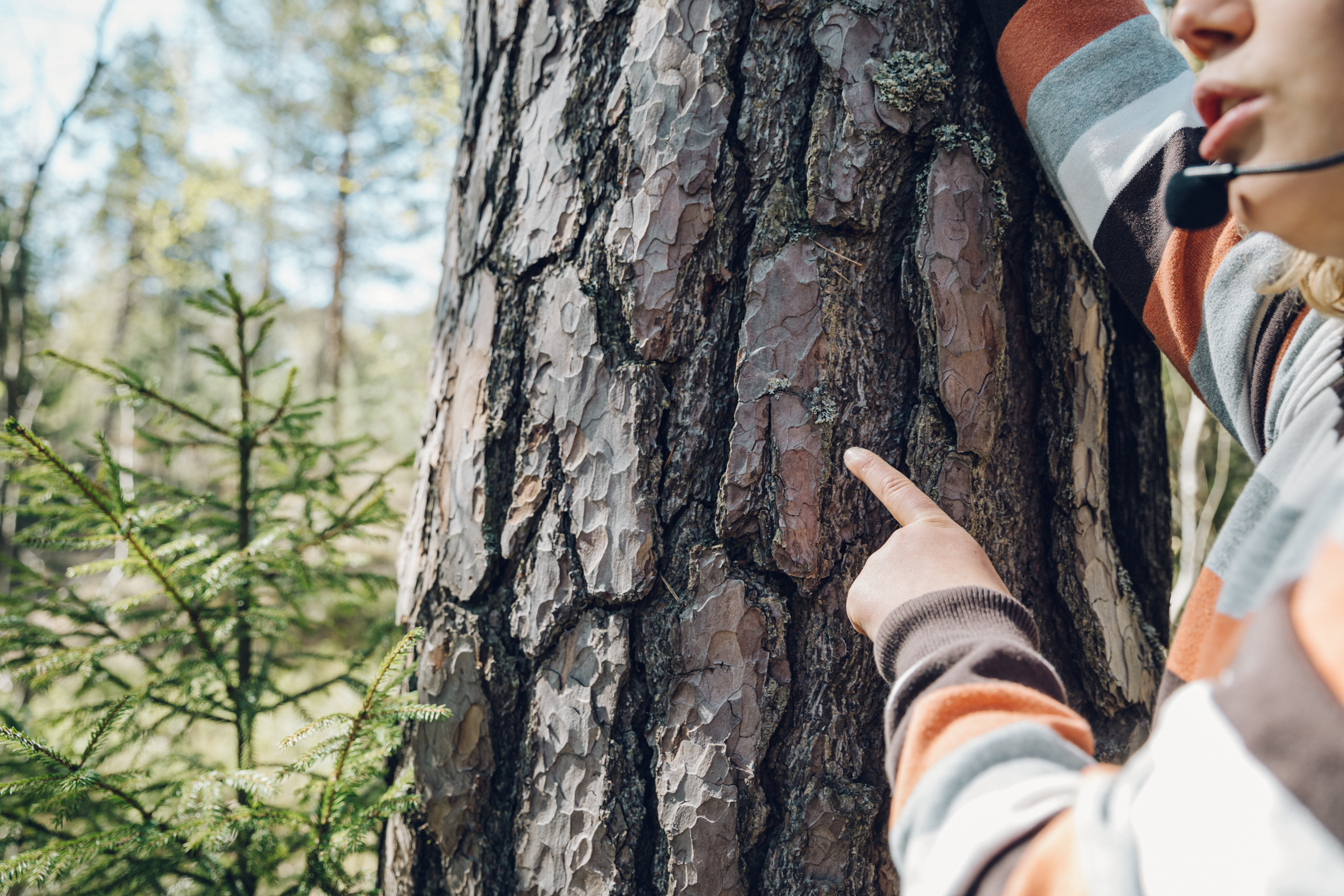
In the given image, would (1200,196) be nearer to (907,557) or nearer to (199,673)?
(907,557)

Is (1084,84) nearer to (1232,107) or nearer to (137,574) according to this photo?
(1232,107)

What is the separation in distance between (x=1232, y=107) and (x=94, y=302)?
26.0 m

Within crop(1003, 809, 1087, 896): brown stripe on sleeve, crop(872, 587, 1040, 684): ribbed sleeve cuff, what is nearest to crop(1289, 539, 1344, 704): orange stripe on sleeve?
crop(1003, 809, 1087, 896): brown stripe on sleeve

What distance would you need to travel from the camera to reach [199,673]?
1.50 m

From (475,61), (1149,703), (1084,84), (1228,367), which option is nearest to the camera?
(1228,367)

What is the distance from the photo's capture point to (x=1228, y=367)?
98 cm

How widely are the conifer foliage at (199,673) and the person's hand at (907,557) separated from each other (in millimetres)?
761

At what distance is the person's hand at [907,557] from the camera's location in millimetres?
914

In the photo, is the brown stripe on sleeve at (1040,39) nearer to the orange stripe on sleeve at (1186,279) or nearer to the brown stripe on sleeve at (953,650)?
the orange stripe on sleeve at (1186,279)

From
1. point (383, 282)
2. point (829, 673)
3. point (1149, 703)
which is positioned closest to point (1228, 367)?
point (1149, 703)

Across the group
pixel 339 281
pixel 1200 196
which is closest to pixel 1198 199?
pixel 1200 196

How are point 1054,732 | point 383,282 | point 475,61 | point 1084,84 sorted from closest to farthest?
point 1054,732
point 1084,84
point 475,61
point 383,282

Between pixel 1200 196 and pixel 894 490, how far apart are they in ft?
1.68

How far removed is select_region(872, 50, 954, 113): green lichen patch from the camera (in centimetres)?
104
